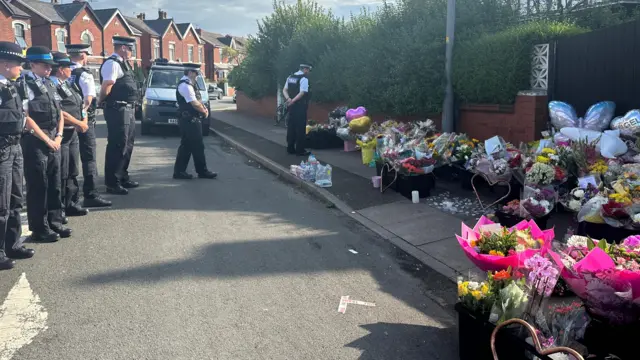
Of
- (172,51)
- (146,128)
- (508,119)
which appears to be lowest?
(146,128)

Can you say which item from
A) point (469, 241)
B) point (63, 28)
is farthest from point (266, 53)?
point (63, 28)

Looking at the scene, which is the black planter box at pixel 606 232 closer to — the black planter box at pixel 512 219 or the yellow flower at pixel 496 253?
the black planter box at pixel 512 219

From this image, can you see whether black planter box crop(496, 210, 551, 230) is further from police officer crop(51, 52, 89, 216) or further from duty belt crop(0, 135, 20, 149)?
police officer crop(51, 52, 89, 216)

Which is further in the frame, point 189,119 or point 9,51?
point 189,119

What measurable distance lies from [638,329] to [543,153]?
3742 mm

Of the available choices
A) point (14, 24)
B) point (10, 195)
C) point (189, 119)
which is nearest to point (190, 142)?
point (189, 119)

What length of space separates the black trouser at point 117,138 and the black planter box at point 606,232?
6.31 meters

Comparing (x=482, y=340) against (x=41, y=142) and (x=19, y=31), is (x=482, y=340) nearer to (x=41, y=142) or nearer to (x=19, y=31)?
(x=41, y=142)

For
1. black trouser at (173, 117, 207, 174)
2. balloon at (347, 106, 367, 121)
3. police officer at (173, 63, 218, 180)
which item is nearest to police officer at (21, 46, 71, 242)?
police officer at (173, 63, 218, 180)

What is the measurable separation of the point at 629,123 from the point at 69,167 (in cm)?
672

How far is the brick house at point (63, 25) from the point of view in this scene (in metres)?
46.4

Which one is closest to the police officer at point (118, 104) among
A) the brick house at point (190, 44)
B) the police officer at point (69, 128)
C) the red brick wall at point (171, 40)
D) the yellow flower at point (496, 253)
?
the police officer at point (69, 128)

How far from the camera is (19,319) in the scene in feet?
13.8

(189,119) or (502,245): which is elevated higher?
(189,119)
